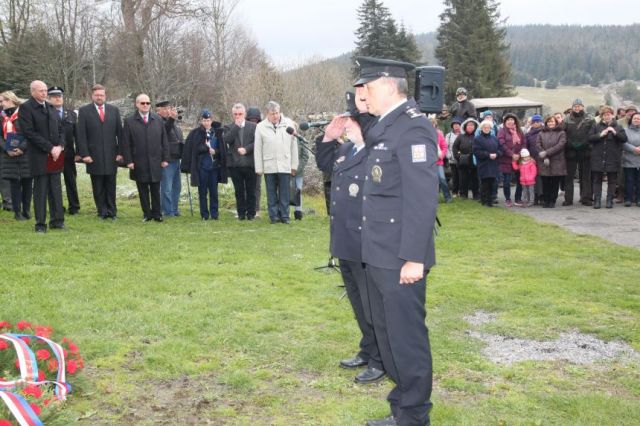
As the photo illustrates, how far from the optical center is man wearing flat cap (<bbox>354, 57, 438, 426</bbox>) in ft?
12.3

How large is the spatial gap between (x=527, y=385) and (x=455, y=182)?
12.1 meters

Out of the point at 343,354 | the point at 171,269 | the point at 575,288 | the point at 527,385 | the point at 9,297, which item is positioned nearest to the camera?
the point at 527,385

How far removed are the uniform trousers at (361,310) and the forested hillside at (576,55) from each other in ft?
314

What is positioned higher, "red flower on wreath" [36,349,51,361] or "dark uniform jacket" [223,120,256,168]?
"dark uniform jacket" [223,120,256,168]

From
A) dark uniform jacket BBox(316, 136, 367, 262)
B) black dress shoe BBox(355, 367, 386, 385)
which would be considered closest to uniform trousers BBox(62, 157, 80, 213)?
dark uniform jacket BBox(316, 136, 367, 262)

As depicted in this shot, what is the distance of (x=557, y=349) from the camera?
18.5ft

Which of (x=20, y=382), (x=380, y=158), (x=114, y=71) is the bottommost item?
(x=20, y=382)

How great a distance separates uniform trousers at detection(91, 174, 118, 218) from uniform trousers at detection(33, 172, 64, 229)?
1.43 m

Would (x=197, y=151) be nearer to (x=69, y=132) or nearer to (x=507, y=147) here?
(x=69, y=132)

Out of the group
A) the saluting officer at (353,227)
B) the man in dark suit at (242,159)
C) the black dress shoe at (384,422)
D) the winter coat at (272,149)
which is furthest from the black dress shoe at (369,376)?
the man in dark suit at (242,159)

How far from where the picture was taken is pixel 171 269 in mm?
8273

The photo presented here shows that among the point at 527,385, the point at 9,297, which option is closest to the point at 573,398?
the point at 527,385

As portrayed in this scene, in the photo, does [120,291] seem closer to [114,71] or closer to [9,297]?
[9,297]

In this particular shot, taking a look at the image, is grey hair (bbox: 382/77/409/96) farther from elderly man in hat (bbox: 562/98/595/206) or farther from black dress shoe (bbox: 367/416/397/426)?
elderly man in hat (bbox: 562/98/595/206)
